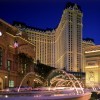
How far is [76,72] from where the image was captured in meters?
112

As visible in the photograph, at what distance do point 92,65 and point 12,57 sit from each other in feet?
68.9

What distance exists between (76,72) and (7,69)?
69.4 metres

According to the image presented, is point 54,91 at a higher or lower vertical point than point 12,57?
lower

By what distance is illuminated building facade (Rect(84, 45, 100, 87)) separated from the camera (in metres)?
60.3

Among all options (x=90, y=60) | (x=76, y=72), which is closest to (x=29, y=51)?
(x=90, y=60)

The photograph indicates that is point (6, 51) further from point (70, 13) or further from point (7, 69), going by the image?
point (70, 13)

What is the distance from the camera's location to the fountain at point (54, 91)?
12.0 meters

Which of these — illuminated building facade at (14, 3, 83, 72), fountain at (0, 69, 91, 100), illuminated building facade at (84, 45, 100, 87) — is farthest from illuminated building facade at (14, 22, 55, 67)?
illuminated building facade at (84, 45, 100, 87)

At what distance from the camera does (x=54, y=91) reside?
902 inches

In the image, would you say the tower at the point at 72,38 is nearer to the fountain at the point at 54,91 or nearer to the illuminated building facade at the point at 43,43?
the illuminated building facade at the point at 43,43

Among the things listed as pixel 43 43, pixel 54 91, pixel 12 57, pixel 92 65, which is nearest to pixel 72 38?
pixel 43 43

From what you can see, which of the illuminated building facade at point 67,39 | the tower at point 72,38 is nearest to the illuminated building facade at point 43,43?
the illuminated building facade at point 67,39

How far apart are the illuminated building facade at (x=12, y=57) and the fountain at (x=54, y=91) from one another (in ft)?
7.02

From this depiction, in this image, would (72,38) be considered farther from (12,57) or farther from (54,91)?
(54,91)
